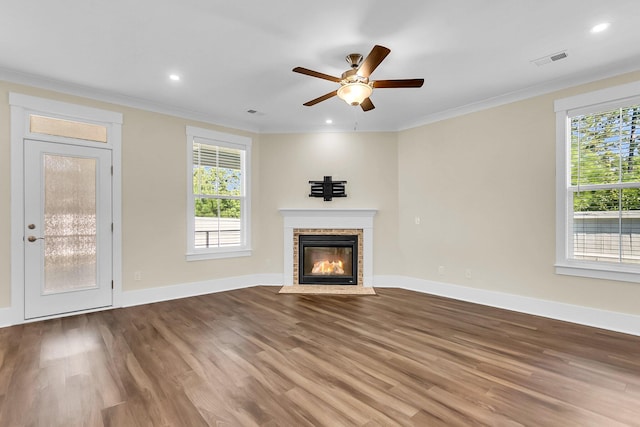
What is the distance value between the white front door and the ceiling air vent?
16.6ft

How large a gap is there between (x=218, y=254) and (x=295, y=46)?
335 cm

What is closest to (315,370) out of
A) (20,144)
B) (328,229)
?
(328,229)

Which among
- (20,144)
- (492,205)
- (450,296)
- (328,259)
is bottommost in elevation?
(450,296)

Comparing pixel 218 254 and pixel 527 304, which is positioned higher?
pixel 218 254

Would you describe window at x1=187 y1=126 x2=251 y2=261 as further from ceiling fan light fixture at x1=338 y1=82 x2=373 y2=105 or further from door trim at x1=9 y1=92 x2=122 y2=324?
ceiling fan light fixture at x1=338 y1=82 x2=373 y2=105

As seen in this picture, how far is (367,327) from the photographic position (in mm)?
3254

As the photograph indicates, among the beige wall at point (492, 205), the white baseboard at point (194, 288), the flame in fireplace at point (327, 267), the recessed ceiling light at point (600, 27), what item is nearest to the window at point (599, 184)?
the beige wall at point (492, 205)

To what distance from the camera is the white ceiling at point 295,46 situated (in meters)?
2.30

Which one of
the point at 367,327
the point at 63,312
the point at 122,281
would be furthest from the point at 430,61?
the point at 63,312

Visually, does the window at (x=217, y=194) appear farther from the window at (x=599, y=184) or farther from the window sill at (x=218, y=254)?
the window at (x=599, y=184)

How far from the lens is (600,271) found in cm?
328

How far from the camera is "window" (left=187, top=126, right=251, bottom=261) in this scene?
4688 millimetres

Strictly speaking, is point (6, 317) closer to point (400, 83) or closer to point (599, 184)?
point (400, 83)

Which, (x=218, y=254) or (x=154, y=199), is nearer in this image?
(x=154, y=199)
